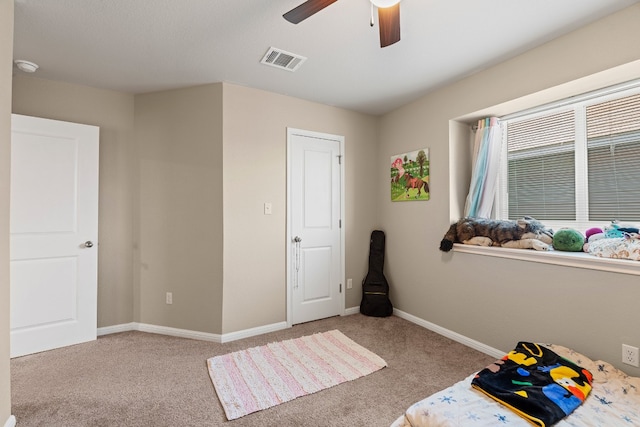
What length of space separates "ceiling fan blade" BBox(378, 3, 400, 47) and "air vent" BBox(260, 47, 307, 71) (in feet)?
3.01

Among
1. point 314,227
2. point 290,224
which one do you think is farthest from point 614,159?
point 290,224

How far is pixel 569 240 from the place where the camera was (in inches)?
81.4

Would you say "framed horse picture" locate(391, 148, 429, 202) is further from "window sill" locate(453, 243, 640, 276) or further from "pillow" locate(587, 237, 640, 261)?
"pillow" locate(587, 237, 640, 261)

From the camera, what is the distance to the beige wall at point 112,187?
276 cm

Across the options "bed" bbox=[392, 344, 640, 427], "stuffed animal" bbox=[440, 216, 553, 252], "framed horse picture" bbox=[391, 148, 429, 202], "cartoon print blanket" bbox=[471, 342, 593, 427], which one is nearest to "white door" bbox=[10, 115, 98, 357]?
"bed" bbox=[392, 344, 640, 427]

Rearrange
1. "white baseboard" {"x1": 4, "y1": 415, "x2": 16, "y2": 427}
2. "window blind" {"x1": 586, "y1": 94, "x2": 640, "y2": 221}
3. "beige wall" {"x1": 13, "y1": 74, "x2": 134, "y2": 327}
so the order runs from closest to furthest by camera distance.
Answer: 1. "white baseboard" {"x1": 4, "y1": 415, "x2": 16, "y2": 427}
2. "window blind" {"x1": 586, "y1": 94, "x2": 640, "y2": 221}
3. "beige wall" {"x1": 13, "y1": 74, "x2": 134, "y2": 327}

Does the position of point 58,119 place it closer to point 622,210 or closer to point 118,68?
point 118,68

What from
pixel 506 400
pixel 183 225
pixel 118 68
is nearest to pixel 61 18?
pixel 118 68

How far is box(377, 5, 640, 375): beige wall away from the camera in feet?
5.81

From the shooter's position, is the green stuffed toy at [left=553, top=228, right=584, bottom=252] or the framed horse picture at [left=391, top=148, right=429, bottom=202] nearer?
the green stuffed toy at [left=553, top=228, right=584, bottom=252]

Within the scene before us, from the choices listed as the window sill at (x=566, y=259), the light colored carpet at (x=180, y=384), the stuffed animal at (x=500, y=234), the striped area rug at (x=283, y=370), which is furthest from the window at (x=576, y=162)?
the striped area rug at (x=283, y=370)

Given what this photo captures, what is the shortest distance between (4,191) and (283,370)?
6.74 feet

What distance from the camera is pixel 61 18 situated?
1.79 m

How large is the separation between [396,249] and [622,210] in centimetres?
192
